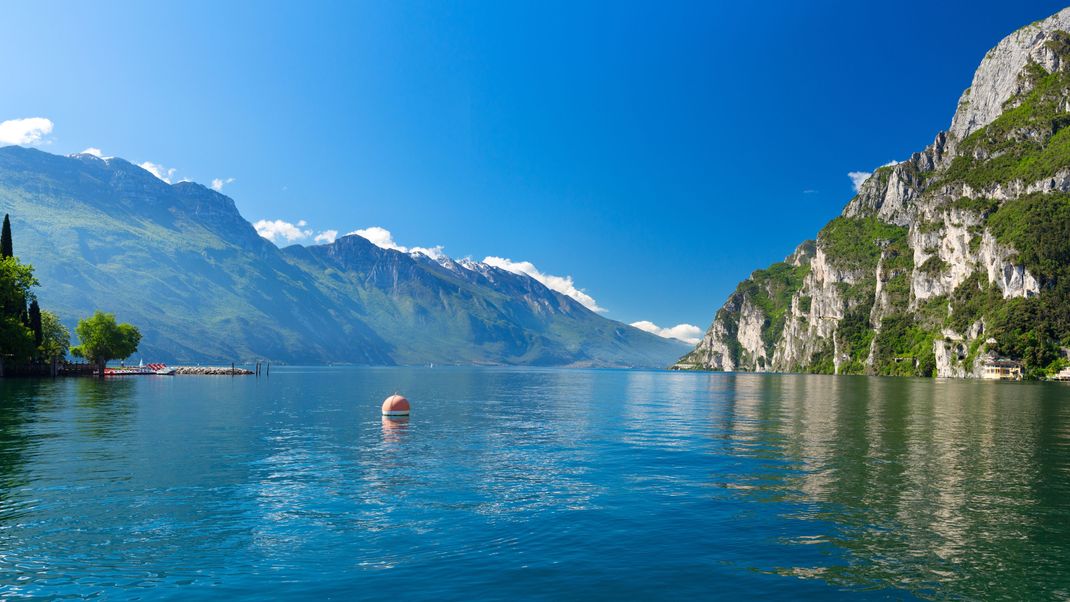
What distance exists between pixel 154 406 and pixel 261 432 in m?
33.2

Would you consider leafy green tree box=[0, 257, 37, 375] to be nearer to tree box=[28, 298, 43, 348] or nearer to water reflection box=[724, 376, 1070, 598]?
tree box=[28, 298, 43, 348]

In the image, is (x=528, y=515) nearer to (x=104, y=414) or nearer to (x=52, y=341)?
(x=104, y=414)

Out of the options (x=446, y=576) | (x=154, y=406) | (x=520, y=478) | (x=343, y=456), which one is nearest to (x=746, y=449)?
(x=520, y=478)

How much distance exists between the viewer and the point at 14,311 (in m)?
128

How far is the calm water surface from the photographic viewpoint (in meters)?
16.5

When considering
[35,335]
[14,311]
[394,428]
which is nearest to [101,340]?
[35,335]

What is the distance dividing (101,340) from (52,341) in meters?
16.8

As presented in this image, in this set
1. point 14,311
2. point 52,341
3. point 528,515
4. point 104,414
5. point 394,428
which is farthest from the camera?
point 52,341

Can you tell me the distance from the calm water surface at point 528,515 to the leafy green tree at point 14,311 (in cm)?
8742

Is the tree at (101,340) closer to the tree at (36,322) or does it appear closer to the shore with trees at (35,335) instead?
the shore with trees at (35,335)

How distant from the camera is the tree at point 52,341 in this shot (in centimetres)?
15012

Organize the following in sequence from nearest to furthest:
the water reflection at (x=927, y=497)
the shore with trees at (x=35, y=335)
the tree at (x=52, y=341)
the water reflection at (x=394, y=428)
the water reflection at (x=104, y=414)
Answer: the water reflection at (x=927, y=497), the water reflection at (x=394, y=428), the water reflection at (x=104, y=414), the shore with trees at (x=35, y=335), the tree at (x=52, y=341)

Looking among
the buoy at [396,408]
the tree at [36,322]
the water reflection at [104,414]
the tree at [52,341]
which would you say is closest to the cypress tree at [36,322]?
the tree at [36,322]

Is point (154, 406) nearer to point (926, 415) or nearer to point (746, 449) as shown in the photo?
point (746, 449)
